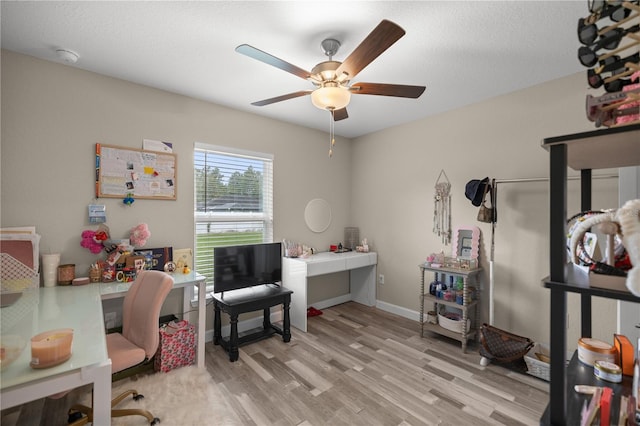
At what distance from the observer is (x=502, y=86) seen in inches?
106

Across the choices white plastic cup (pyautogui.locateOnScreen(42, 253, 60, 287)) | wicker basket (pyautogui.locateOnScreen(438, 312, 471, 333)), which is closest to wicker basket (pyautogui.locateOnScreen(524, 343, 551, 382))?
wicker basket (pyautogui.locateOnScreen(438, 312, 471, 333))

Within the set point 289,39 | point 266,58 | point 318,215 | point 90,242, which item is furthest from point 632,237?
point 318,215

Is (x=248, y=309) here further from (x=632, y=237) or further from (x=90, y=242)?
(x=632, y=237)

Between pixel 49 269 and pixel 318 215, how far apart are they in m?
2.80

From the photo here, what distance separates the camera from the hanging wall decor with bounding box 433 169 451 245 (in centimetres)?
331

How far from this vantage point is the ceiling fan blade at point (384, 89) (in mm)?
1942

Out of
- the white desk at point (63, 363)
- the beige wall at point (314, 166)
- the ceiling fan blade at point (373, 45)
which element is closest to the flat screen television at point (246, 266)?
the beige wall at point (314, 166)

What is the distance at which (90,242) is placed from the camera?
234 cm

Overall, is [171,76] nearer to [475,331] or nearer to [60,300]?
[60,300]

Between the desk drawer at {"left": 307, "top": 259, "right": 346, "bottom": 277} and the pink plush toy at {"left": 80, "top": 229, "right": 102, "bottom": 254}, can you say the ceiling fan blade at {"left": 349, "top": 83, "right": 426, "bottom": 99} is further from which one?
the pink plush toy at {"left": 80, "top": 229, "right": 102, "bottom": 254}

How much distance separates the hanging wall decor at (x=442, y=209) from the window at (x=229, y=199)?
200cm

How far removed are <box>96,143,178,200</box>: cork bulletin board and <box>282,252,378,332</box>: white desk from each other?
1.53 metres

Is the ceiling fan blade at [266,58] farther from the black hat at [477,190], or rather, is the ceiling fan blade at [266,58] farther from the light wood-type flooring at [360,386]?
the light wood-type flooring at [360,386]

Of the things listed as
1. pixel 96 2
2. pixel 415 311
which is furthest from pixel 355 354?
pixel 96 2
